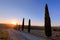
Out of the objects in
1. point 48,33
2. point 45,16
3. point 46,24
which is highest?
point 45,16

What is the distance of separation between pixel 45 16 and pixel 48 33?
2.35 meters

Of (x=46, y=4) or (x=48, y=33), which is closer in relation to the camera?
(x=48, y=33)

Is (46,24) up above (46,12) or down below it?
below

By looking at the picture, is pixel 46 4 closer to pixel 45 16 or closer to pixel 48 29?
pixel 45 16

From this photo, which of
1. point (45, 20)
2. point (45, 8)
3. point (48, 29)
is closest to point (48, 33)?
point (48, 29)

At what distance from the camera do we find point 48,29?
1723cm

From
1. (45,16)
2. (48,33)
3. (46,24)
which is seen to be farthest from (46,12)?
(48,33)

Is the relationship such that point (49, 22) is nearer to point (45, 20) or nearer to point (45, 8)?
point (45, 20)

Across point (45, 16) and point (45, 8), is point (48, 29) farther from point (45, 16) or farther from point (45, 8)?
point (45, 8)

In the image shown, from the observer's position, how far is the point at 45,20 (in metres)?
17.9

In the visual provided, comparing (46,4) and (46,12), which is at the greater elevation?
(46,4)

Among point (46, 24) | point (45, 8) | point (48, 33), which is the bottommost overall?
point (48, 33)

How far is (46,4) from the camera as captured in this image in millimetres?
18484

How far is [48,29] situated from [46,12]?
2345 mm
